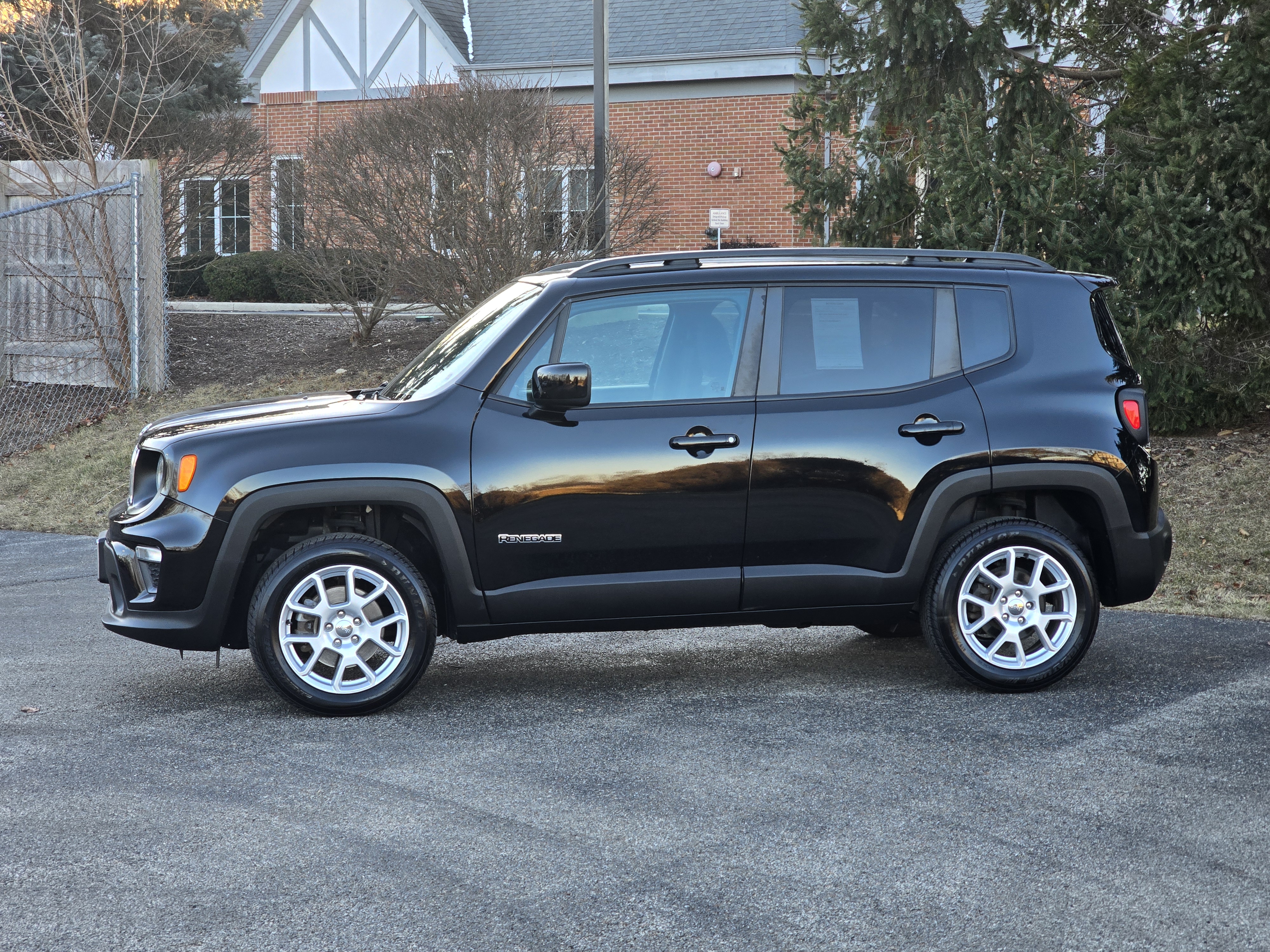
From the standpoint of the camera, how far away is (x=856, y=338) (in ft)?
19.6

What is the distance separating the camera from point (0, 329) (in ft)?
50.9

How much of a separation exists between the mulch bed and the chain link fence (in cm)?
68

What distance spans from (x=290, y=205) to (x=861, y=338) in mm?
11537

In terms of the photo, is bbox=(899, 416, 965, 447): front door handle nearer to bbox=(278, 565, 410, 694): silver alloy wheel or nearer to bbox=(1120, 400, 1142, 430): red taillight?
bbox=(1120, 400, 1142, 430): red taillight

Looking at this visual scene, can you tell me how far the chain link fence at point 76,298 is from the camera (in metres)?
14.3

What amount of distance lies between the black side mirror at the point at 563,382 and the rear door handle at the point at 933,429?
1.36 meters

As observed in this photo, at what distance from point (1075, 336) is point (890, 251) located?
0.90 m

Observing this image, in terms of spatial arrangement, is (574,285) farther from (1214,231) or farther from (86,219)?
(86,219)

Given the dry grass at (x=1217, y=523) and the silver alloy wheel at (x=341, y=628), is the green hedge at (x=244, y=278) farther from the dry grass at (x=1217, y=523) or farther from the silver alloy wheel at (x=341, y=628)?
the silver alloy wheel at (x=341, y=628)

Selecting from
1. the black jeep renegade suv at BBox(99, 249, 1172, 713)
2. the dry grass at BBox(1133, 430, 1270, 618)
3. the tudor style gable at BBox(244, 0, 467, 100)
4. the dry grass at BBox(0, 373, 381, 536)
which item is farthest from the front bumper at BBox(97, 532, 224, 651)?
the tudor style gable at BBox(244, 0, 467, 100)

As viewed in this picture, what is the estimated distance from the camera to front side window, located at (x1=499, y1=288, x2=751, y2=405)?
5.80 m

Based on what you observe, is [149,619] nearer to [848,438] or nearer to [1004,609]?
[848,438]

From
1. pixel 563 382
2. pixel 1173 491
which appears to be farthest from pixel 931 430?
pixel 1173 491

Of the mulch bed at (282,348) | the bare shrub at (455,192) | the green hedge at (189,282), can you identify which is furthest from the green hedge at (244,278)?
the bare shrub at (455,192)
